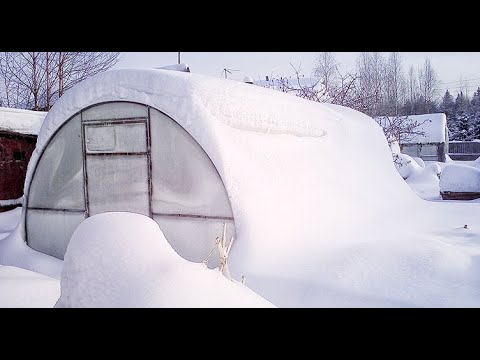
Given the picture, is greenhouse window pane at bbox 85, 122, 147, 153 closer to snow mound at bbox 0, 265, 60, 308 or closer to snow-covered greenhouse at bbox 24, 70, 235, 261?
snow-covered greenhouse at bbox 24, 70, 235, 261

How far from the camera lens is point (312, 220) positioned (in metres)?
6.36

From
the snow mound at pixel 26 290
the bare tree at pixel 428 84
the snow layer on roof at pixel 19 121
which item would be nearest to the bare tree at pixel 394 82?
the bare tree at pixel 428 84

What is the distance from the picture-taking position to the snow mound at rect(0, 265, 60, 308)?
4.11 meters

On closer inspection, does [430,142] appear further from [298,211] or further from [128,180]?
[128,180]

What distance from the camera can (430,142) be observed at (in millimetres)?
30250

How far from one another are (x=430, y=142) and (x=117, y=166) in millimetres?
29023

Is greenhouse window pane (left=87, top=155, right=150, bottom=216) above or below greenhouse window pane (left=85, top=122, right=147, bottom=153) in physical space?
below

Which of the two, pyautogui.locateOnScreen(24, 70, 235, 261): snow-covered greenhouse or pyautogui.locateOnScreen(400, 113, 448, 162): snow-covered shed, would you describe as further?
pyautogui.locateOnScreen(400, 113, 448, 162): snow-covered shed

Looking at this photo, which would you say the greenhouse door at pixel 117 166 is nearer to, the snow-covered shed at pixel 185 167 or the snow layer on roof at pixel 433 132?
the snow-covered shed at pixel 185 167

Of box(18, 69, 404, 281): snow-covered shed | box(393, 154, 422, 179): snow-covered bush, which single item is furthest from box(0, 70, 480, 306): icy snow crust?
box(393, 154, 422, 179): snow-covered bush

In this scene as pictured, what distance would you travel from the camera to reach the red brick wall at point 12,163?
35.6ft

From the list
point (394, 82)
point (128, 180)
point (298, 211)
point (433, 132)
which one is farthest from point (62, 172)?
point (394, 82)
